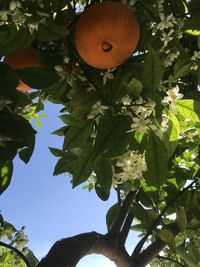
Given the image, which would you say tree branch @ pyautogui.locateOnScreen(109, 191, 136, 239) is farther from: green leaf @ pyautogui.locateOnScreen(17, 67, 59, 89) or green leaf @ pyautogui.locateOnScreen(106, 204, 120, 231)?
green leaf @ pyautogui.locateOnScreen(17, 67, 59, 89)

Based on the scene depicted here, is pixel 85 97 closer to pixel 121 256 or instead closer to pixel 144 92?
pixel 144 92

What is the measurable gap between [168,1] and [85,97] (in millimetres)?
532

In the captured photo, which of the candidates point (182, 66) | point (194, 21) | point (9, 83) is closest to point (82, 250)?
point (9, 83)

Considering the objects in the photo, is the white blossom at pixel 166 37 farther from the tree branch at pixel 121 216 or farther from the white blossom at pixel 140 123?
the tree branch at pixel 121 216

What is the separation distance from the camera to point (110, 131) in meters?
1.35

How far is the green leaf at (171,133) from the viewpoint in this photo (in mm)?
1410

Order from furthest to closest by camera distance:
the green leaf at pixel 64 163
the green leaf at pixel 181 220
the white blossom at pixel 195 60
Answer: the green leaf at pixel 64 163 → the green leaf at pixel 181 220 → the white blossom at pixel 195 60

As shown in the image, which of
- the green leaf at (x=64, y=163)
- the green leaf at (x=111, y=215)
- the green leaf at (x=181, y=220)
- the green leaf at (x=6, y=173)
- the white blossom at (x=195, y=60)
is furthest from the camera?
the green leaf at (x=111, y=215)

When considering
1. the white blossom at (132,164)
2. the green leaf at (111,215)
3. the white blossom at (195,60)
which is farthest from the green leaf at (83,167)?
the green leaf at (111,215)

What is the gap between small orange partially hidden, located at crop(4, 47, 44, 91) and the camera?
148 centimetres

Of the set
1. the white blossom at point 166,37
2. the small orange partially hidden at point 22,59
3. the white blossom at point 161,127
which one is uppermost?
the small orange partially hidden at point 22,59

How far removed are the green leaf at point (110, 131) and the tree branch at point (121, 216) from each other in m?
0.59

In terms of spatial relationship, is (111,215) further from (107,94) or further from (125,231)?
(107,94)

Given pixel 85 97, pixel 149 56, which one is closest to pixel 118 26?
pixel 149 56
